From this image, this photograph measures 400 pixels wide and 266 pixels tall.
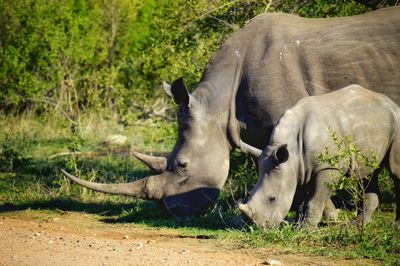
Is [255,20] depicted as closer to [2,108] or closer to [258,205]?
[258,205]

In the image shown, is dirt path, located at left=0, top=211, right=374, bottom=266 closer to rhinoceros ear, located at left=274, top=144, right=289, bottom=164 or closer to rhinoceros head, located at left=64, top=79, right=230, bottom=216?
rhinoceros head, located at left=64, top=79, right=230, bottom=216

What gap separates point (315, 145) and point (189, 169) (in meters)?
1.87

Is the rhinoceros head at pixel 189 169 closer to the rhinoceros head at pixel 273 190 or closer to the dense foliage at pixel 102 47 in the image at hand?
the rhinoceros head at pixel 273 190

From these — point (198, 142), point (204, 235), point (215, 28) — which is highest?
point (215, 28)

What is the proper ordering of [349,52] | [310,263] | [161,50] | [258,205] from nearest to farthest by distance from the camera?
[310,263]
[258,205]
[349,52]
[161,50]

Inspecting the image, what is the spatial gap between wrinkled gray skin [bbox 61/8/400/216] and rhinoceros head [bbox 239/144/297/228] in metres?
1.23

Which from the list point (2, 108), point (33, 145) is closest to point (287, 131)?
point (33, 145)

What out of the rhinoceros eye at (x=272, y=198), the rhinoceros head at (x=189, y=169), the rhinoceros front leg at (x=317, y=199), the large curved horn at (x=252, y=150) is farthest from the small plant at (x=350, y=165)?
the rhinoceros head at (x=189, y=169)

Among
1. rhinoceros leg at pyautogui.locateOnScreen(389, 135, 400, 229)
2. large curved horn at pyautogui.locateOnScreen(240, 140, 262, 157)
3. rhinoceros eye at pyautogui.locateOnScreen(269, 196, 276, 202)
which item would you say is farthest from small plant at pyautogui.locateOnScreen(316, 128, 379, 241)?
large curved horn at pyautogui.locateOnScreen(240, 140, 262, 157)

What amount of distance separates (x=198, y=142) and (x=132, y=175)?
370cm

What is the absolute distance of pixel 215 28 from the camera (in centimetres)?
1364

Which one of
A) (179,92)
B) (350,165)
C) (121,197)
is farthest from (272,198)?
(121,197)

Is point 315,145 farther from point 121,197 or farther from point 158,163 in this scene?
point 121,197

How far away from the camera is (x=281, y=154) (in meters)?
9.17
